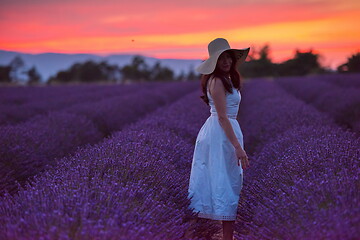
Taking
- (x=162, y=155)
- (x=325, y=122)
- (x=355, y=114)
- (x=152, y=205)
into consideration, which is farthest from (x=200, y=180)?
(x=355, y=114)

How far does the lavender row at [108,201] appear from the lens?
191 centimetres

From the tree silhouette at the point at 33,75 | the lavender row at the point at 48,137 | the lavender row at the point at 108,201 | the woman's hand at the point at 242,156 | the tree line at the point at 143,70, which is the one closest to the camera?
the lavender row at the point at 108,201

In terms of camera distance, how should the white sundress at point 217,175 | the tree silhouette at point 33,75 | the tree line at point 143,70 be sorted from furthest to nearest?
the tree silhouette at point 33,75, the tree line at point 143,70, the white sundress at point 217,175

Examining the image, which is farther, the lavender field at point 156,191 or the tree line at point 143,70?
the tree line at point 143,70

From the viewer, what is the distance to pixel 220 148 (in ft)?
10.0

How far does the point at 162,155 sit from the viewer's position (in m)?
3.45

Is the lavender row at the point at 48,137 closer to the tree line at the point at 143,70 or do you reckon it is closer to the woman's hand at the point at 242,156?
the woman's hand at the point at 242,156

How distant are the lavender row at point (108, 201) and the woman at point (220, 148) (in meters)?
0.12

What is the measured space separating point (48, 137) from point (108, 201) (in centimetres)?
344

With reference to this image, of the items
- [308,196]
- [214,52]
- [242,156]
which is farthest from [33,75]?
[308,196]

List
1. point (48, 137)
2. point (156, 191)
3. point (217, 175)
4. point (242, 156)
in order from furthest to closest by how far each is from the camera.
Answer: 1. point (48, 137)
2. point (217, 175)
3. point (242, 156)
4. point (156, 191)

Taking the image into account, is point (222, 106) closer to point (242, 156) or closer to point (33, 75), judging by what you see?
point (242, 156)

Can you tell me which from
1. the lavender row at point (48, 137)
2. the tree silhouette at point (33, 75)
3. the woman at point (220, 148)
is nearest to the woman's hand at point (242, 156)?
the woman at point (220, 148)

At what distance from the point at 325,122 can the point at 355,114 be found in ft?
8.06
